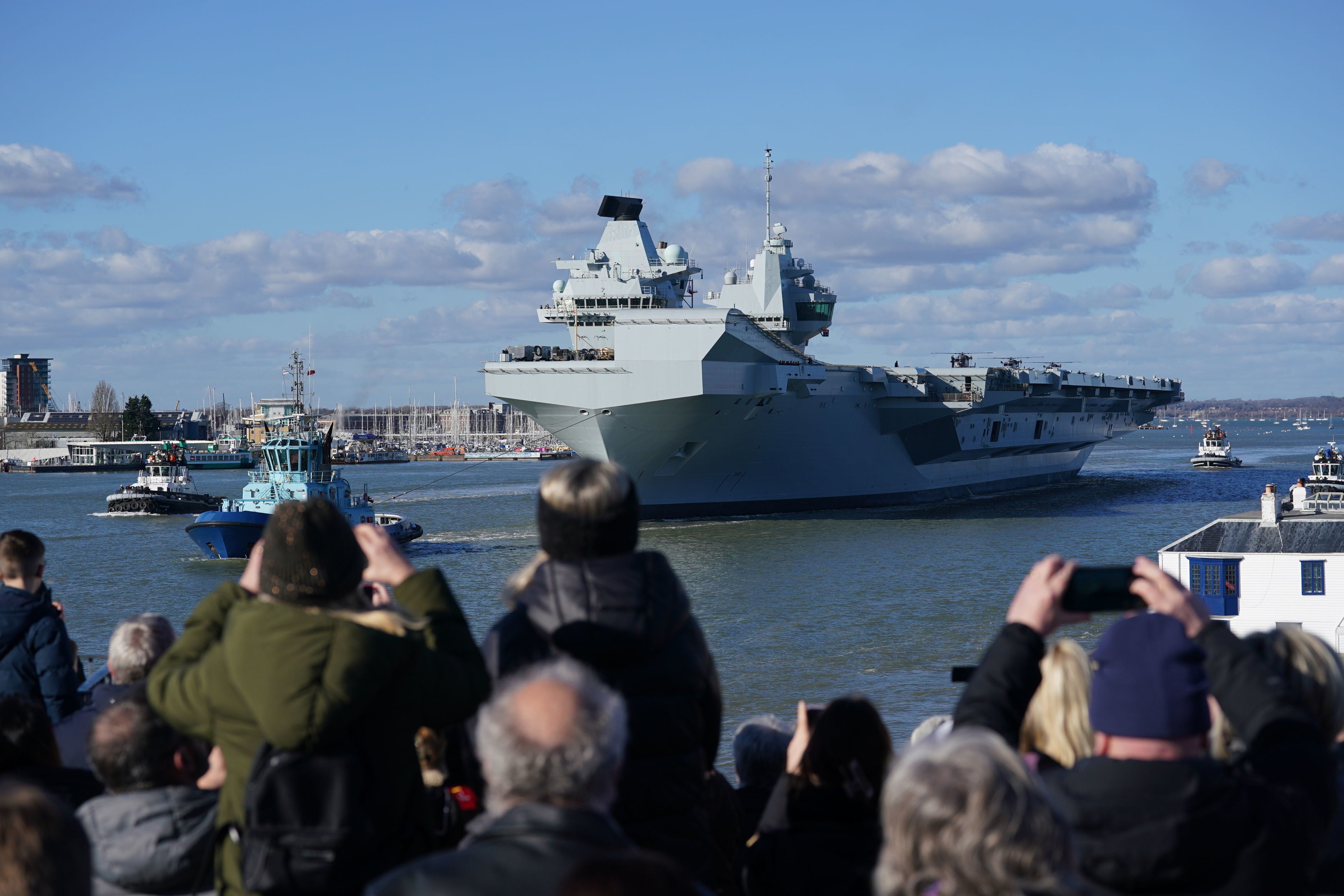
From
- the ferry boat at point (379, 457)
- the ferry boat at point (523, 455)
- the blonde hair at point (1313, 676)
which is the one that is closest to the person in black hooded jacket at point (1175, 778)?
the blonde hair at point (1313, 676)

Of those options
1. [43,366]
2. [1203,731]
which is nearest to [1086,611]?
[1203,731]

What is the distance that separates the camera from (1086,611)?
8.82ft

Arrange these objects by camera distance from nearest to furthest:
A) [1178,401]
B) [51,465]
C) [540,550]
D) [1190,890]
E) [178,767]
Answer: [1190,890] < [540,550] < [178,767] < [1178,401] < [51,465]

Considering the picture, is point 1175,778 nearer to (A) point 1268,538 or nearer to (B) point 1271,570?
(B) point 1271,570

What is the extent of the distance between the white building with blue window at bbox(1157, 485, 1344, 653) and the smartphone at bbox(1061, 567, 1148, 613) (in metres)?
15.3

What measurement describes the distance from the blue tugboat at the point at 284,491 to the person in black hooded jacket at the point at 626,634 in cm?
2872

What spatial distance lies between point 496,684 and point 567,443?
101 ft

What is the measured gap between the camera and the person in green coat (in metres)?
2.62

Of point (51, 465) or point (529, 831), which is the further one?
point (51, 465)

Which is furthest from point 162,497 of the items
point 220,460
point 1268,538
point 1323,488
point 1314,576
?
point 220,460

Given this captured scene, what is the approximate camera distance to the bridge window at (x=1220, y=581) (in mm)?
17281

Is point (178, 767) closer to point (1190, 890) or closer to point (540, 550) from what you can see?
point (540, 550)

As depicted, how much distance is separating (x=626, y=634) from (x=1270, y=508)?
16.7 m

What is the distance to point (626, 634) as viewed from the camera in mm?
2830
